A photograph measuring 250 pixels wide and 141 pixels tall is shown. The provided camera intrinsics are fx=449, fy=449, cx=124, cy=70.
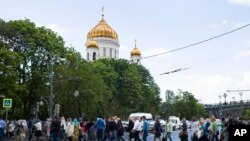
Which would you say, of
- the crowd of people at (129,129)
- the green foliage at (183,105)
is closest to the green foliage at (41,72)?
the crowd of people at (129,129)

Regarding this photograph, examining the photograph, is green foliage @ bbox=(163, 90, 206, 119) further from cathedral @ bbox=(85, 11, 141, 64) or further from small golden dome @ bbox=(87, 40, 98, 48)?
small golden dome @ bbox=(87, 40, 98, 48)

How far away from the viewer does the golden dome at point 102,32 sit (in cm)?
10856

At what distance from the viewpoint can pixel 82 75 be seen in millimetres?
51062

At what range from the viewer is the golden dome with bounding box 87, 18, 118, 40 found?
356ft

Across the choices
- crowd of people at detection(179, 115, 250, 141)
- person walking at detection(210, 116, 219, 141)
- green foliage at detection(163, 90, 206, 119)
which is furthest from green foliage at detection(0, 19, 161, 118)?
green foliage at detection(163, 90, 206, 119)

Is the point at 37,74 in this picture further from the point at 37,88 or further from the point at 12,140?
the point at 12,140

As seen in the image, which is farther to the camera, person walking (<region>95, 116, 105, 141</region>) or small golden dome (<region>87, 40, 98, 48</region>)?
small golden dome (<region>87, 40, 98, 48</region>)

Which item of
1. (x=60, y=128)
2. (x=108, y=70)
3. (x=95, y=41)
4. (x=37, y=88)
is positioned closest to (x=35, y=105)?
(x=37, y=88)

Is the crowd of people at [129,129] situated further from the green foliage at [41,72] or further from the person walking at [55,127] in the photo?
the green foliage at [41,72]

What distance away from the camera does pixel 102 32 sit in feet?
356

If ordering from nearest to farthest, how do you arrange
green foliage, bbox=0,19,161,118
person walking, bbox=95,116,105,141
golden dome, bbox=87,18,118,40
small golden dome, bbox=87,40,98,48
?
person walking, bbox=95,116,105,141 → green foliage, bbox=0,19,161,118 → small golden dome, bbox=87,40,98,48 → golden dome, bbox=87,18,118,40

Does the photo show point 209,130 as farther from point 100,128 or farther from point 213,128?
point 100,128

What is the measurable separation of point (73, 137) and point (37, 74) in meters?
24.3

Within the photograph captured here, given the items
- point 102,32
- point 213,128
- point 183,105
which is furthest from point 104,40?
point 213,128
